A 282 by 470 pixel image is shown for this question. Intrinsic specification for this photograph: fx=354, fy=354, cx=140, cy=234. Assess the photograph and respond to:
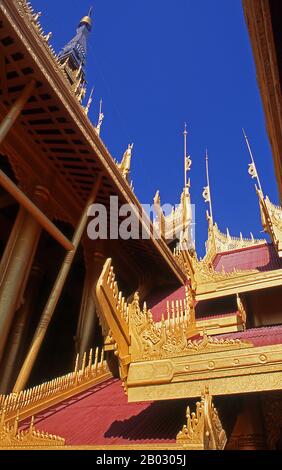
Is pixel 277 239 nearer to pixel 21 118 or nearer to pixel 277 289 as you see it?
pixel 277 289

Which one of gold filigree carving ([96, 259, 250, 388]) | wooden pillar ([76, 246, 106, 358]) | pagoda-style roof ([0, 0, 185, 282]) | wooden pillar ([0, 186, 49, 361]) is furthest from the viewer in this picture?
wooden pillar ([76, 246, 106, 358])

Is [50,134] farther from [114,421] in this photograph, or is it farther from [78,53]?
[78,53]

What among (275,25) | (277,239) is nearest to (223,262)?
(277,239)

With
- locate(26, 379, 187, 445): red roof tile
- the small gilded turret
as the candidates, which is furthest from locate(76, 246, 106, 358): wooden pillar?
the small gilded turret

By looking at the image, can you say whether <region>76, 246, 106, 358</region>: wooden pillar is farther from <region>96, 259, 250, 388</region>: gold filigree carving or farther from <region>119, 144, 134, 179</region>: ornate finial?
<region>96, 259, 250, 388</region>: gold filigree carving

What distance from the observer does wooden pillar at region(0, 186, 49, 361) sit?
21.2 ft

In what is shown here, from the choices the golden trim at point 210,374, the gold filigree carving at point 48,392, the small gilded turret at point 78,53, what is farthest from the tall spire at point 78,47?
the golden trim at point 210,374

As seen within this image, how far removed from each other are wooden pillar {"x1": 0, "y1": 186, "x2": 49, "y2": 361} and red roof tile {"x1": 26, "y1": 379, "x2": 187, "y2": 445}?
1.97 meters

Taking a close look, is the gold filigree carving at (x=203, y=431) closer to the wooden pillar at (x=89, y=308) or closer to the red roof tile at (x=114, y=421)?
the red roof tile at (x=114, y=421)

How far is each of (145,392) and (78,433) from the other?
1093 mm

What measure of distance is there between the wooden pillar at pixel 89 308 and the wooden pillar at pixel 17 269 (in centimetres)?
220

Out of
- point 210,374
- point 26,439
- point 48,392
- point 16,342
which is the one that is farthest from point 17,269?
point 210,374

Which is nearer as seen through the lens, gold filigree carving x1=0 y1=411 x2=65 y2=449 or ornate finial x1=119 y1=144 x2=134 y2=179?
gold filigree carving x1=0 y1=411 x2=65 y2=449

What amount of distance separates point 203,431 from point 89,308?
7826 mm
